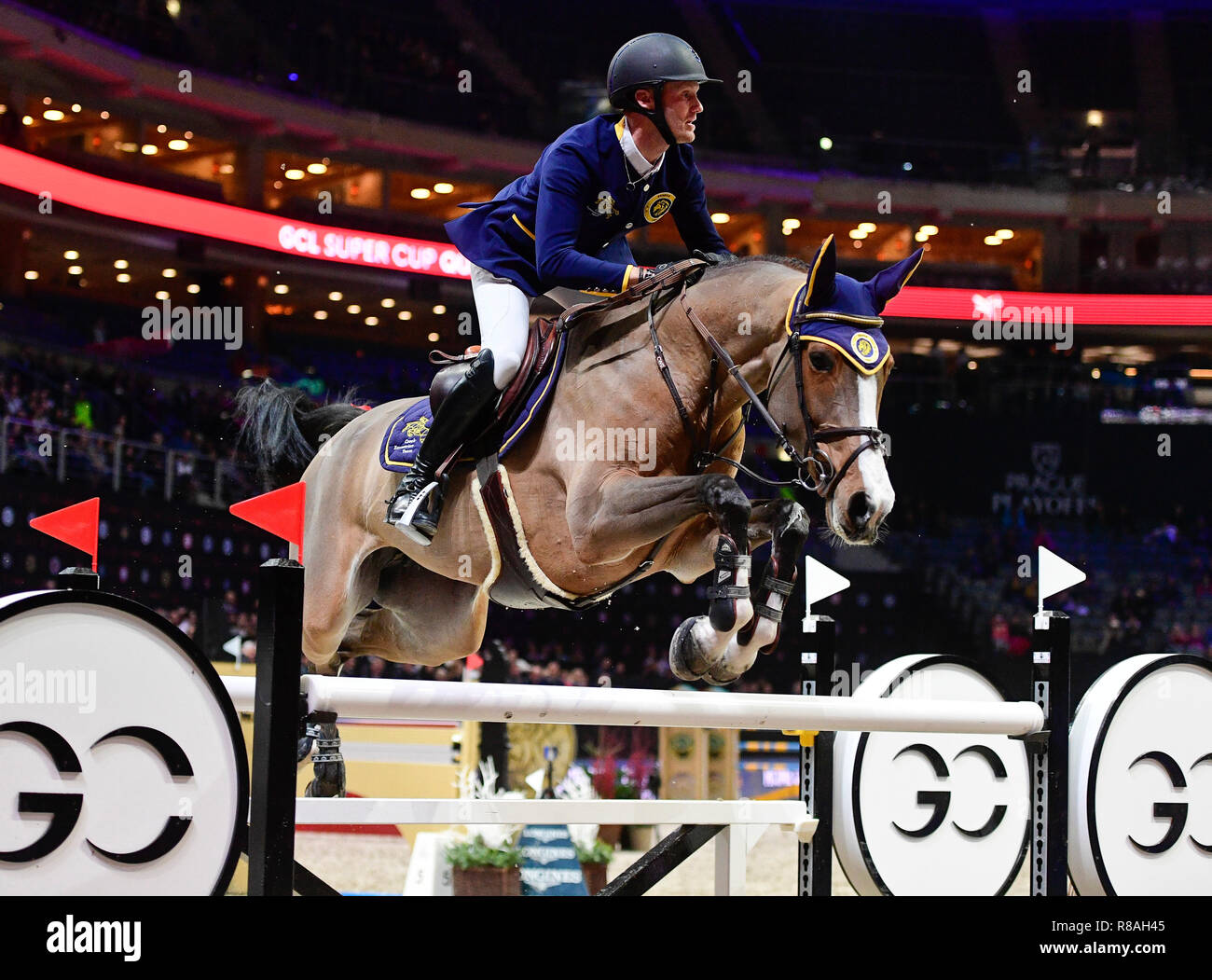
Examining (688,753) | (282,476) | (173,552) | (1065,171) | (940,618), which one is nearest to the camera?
(282,476)

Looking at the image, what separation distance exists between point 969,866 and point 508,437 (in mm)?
1615

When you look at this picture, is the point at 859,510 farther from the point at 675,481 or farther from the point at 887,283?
the point at 887,283

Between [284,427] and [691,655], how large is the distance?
6.44 ft

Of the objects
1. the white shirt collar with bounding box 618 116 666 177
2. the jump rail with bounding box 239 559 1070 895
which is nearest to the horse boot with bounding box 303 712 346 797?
the jump rail with bounding box 239 559 1070 895

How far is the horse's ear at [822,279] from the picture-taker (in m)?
2.65

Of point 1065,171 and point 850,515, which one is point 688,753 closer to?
point 850,515

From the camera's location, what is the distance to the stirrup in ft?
10.0

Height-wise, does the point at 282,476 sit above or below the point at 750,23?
below

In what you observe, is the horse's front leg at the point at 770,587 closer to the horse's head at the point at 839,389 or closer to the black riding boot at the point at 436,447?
the horse's head at the point at 839,389

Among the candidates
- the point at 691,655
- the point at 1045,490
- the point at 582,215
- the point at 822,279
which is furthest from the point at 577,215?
the point at 1045,490

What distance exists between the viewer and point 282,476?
160 inches

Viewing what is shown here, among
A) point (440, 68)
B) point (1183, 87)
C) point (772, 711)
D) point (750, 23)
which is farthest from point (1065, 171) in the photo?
point (772, 711)

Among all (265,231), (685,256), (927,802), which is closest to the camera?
(927,802)

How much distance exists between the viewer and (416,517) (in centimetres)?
307
